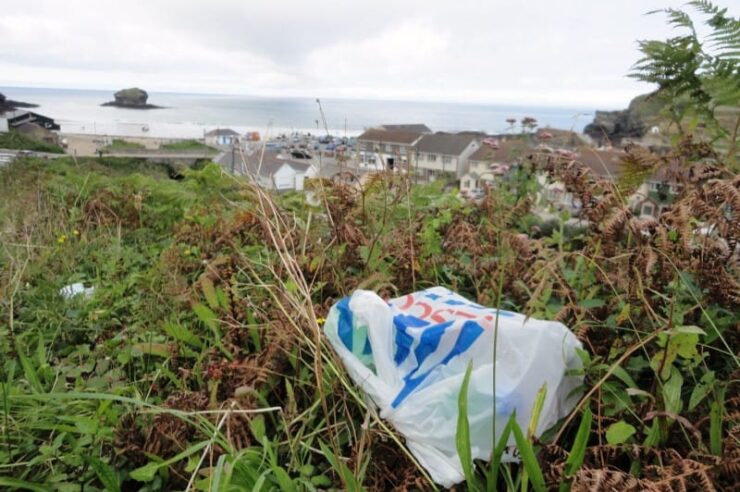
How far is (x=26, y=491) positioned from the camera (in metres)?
0.96

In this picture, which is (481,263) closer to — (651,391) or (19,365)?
(651,391)

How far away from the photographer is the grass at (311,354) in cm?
90

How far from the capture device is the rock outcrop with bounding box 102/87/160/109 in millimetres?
49500

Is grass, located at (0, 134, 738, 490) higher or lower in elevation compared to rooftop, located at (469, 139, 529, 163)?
lower


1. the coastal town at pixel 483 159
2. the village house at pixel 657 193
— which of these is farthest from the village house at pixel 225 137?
the village house at pixel 657 193

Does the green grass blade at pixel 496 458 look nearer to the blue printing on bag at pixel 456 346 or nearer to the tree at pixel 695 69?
the blue printing on bag at pixel 456 346

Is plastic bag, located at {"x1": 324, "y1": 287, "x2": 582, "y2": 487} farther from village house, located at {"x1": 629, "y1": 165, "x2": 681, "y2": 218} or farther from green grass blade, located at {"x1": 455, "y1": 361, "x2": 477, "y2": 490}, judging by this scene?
village house, located at {"x1": 629, "y1": 165, "x2": 681, "y2": 218}

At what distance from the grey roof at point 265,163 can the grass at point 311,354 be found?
0.16 metres

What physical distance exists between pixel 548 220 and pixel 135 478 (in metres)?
1.90

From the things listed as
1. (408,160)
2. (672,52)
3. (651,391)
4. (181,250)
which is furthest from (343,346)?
(672,52)

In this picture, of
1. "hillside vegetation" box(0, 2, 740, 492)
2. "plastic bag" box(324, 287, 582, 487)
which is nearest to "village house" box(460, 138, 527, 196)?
"hillside vegetation" box(0, 2, 740, 492)

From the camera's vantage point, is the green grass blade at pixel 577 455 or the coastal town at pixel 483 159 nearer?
the green grass blade at pixel 577 455

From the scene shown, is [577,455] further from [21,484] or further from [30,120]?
[30,120]

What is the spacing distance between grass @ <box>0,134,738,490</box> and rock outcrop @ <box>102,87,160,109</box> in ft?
180
